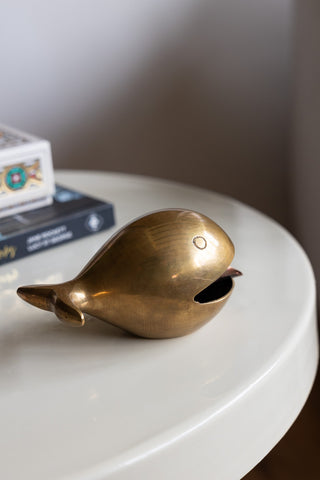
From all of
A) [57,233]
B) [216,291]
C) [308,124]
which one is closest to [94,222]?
[57,233]

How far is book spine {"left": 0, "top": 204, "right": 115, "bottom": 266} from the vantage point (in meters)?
0.60

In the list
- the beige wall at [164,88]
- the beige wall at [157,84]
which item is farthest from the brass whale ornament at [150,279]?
the beige wall at [157,84]

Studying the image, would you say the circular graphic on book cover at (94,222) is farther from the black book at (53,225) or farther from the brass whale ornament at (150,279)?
the brass whale ornament at (150,279)

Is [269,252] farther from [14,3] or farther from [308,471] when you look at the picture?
[14,3]

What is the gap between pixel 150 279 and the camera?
405mm

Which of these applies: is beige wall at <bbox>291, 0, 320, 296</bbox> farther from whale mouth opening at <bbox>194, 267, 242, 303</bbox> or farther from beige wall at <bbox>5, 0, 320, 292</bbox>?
whale mouth opening at <bbox>194, 267, 242, 303</bbox>

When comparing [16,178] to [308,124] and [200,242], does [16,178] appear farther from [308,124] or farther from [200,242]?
[308,124]

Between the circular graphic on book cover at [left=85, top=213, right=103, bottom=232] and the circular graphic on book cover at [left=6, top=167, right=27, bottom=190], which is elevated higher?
the circular graphic on book cover at [left=6, top=167, right=27, bottom=190]

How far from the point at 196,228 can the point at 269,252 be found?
0.18 meters

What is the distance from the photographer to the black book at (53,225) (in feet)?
1.97

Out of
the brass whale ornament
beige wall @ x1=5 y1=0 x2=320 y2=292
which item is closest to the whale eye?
the brass whale ornament

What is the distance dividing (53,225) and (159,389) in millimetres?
269

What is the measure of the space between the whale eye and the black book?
0.24 m

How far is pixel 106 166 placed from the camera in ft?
3.87
